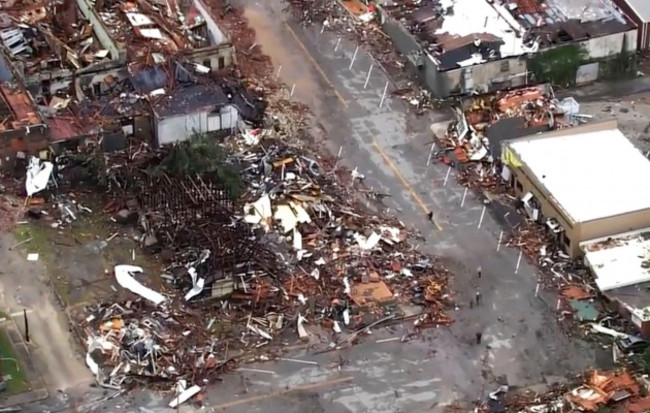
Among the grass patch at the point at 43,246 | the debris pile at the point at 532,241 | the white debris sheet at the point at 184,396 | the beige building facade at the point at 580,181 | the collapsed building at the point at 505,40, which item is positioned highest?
the collapsed building at the point at 505,40

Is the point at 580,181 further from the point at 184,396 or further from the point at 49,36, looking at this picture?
the point at 49,36

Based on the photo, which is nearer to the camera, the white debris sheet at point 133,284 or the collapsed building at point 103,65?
the white debris sheet at point 133,284

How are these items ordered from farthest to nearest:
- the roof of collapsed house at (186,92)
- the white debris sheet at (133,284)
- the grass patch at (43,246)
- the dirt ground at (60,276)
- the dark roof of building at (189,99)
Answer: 1. the roof of collapsed house at (186,92)
2. the dark roof of building at (189,99)
3. the grass patch at (43,246)
4. the white debris sheet at (133,284)
5. the dirt ground at (60,276)

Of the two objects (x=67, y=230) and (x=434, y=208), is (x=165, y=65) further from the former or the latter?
(x=434, y=208)

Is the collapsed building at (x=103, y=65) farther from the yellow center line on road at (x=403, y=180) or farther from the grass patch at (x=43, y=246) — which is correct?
the yellow center line on road at (x=403, y=180)

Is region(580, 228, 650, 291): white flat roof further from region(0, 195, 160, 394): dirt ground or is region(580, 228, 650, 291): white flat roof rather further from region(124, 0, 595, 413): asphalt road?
region(0, 195, 160, 394): dirt ground

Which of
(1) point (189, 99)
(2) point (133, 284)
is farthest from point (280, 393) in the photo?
(1) point (189, 99)

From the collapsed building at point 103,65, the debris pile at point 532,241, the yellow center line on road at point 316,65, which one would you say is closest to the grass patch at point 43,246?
the collapsed building at point 103,65
